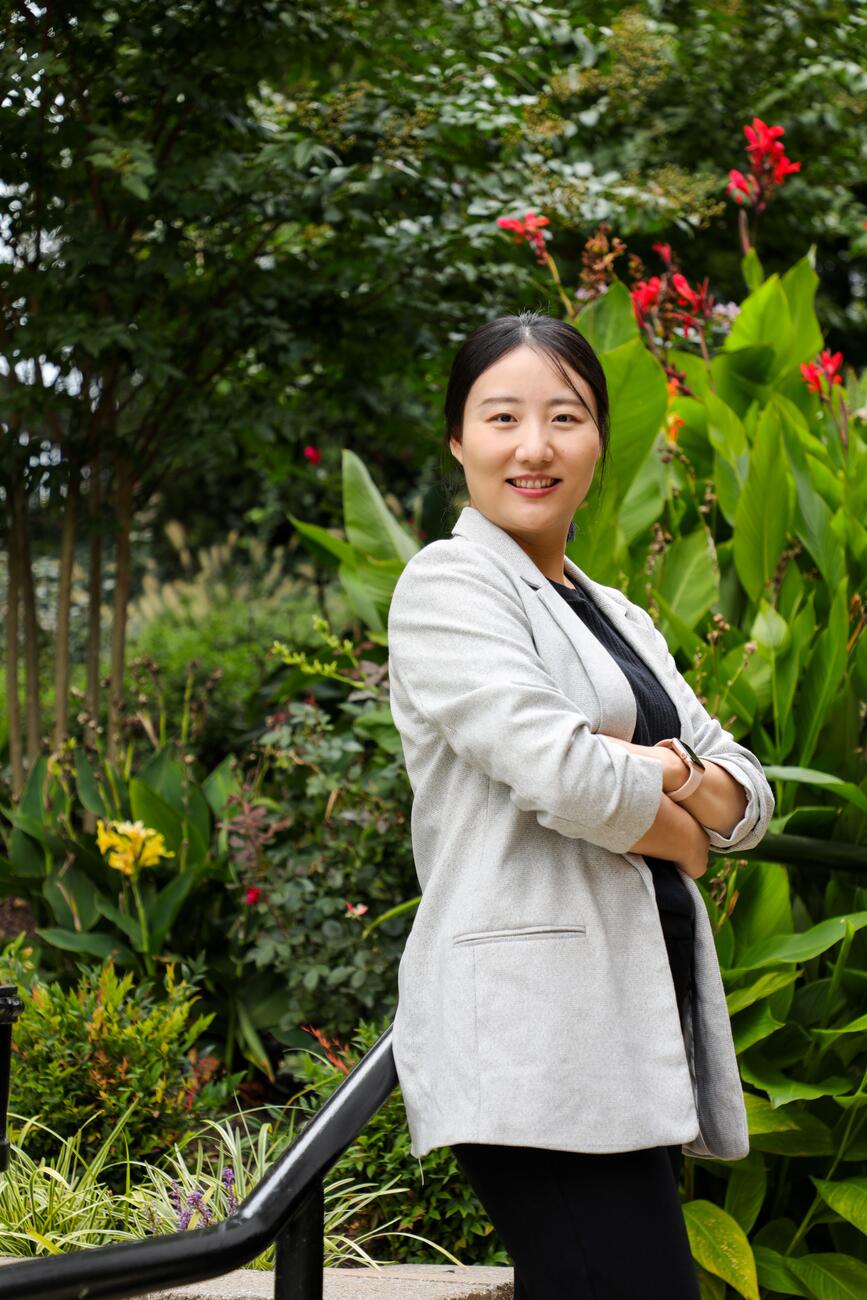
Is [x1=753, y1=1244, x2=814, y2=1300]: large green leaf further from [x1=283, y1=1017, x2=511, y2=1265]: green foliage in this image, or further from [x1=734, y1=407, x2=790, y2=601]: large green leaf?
[x1=734, y1=407, x2=790, y2=601]: large green leaf

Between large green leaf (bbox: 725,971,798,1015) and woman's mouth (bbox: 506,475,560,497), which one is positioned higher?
woman's mouth (bbox: 506,475,560,497)

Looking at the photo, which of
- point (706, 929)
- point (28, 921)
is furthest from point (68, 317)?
point (706, 929)

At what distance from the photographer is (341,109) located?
12.8 ft

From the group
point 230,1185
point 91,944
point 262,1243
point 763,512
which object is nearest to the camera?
point 262,1243

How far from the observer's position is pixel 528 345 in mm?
1440

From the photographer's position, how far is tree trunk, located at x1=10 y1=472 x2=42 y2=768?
3.98 m

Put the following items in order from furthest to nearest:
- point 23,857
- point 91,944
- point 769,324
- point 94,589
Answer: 1. point 94,589
2. point 23,857
3. point 769,324
4. point 91,944

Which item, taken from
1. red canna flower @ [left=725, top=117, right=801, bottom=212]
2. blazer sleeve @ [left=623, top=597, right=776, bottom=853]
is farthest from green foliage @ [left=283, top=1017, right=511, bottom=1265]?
red canna flower @ [left=725, top=117, right=801, bottom=212]

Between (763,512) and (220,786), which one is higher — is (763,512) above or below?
above

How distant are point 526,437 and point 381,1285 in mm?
1387

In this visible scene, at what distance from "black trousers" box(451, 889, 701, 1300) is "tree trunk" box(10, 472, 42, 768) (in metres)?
2.87

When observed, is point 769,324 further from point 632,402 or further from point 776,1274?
point 776,1274

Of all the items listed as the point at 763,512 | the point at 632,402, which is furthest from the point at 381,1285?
the point at 632,402

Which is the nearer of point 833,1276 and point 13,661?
point 833,1276
